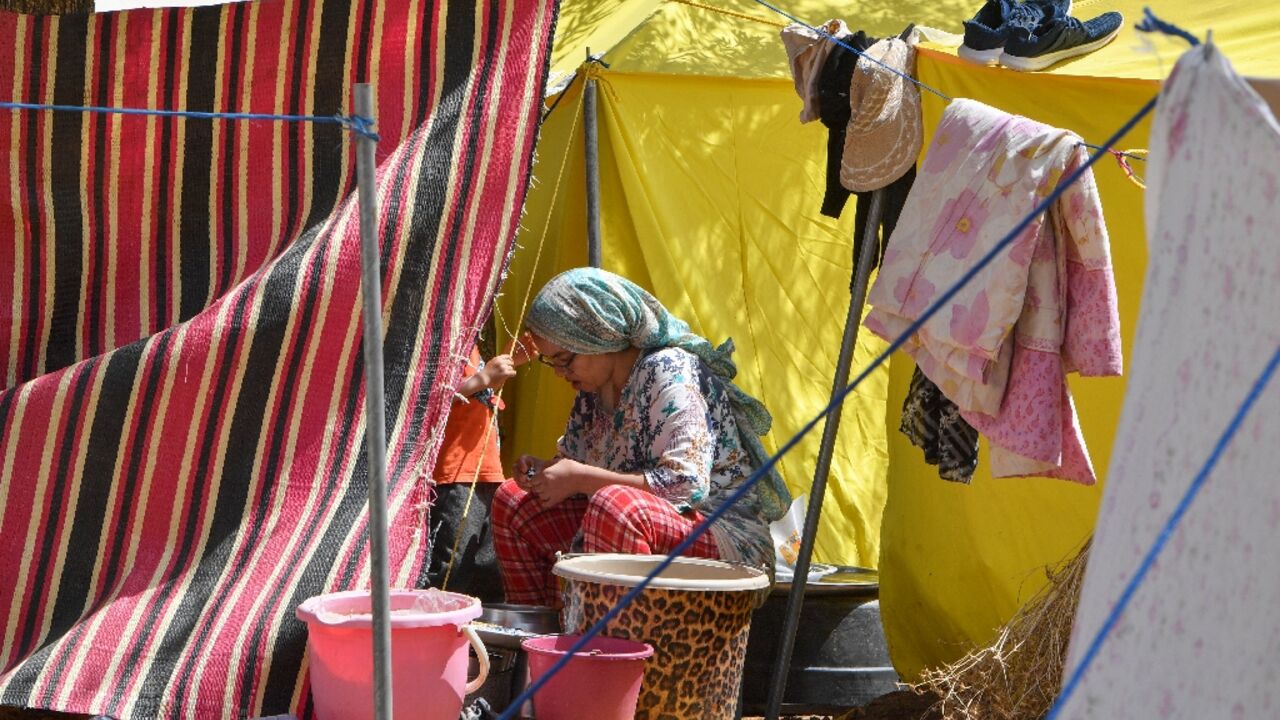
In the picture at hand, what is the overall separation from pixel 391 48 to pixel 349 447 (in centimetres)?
87

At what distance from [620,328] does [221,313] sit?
97 cm

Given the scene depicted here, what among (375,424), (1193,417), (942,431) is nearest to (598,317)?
(942,431)

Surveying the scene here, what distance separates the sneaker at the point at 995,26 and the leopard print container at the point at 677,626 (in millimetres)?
1284

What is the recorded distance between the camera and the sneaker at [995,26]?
3480 mm

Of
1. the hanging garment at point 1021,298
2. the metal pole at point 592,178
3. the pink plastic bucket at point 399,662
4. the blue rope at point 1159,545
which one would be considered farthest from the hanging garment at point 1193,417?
the metal pole at point 592,178

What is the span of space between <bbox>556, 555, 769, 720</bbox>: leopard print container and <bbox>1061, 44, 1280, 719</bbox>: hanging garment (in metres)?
1.56

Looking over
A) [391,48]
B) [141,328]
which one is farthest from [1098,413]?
[141,328]

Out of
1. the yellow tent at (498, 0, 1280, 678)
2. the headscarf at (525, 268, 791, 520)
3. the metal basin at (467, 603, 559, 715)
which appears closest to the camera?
the metal basin at (467, 603, 559, 715)

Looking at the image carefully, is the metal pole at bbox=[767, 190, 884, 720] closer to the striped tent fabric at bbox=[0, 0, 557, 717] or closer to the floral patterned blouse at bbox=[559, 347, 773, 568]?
the floral patterned blouse at bbox=[559, 347, 773, 568]

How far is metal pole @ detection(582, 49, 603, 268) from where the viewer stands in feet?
15.3

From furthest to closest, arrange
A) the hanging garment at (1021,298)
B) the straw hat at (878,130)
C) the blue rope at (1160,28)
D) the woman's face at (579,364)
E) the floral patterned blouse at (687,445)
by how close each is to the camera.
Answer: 1. the woman's face at (579,364)
2. the floral patterned blouse at (687,445)
3. the straw hat at (878,130)
4. the hanging garment at (1021,298)
5. the blue rope at (1160,28)

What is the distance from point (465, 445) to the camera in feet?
13.9

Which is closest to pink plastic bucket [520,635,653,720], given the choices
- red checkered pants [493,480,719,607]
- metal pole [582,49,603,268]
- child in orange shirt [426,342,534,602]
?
red checkered pants [493,480,719,607]

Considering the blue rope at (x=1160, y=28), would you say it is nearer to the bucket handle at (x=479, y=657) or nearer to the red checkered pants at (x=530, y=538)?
the bucket handle at (x=479, y=657)
